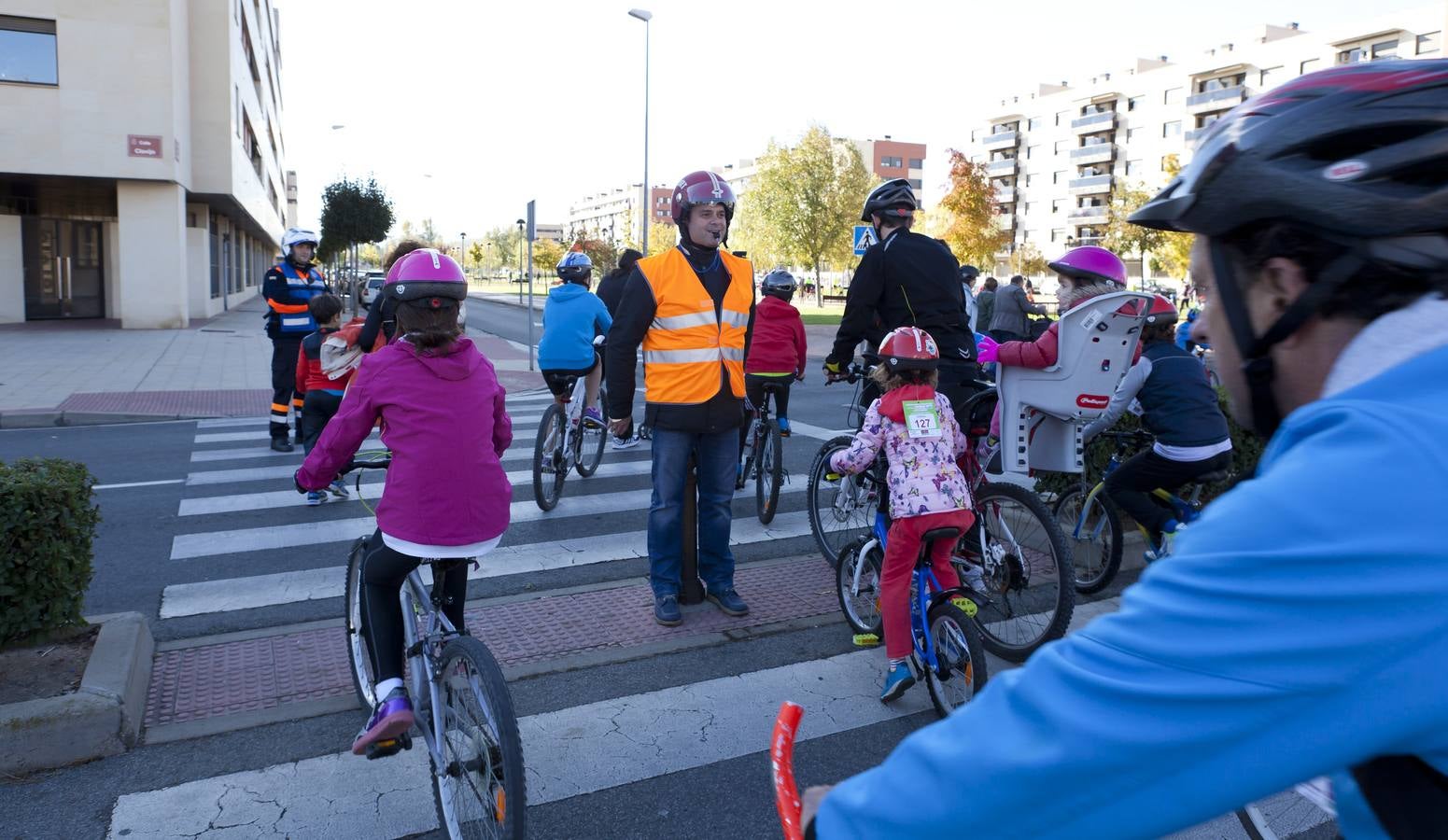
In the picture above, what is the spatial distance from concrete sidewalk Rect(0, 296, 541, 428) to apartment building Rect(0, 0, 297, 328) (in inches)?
69.5

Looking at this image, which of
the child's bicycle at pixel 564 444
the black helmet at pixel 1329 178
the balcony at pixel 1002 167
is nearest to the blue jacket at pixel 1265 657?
the black helmet at pixel 1329 178

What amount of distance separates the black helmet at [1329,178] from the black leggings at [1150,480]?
15.0 feet

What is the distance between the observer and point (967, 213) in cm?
4903

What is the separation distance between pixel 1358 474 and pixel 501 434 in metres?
3.43

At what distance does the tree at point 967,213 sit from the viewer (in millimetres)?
48812

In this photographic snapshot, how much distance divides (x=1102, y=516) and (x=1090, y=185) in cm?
8344

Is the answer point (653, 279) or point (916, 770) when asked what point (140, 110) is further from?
point (916, 770)

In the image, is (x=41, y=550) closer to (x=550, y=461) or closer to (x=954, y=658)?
(x=954, y=658)

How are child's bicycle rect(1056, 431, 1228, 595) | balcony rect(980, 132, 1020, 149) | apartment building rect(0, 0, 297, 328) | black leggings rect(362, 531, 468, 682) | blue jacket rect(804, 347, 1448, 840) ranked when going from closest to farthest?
blue jacket rect(804, 347, 1448, 840) < black leggings rect(362, 531, 468, 682) < child's bicycle rect(1056, 431, 1228, 595) < apartment building rect(0, 0, 297, 328) < balcony rect(980, 132, 1020, 149)

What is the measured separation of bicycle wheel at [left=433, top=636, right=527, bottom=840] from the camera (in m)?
2.82

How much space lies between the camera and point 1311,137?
1.04 metres

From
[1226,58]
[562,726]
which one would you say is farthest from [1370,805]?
[1226,58]

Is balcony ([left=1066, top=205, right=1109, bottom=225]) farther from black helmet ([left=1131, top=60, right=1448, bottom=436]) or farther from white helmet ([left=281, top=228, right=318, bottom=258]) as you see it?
black helmet ([left=1131, top=60, right=1448, bottom=436])

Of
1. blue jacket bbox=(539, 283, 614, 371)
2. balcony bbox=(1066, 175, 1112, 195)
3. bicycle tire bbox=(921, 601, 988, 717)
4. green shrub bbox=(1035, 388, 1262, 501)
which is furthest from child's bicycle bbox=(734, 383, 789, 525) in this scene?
balcony bbox=(1066, 175, 1112, 195)
